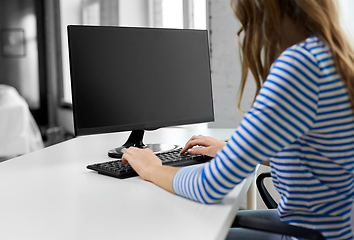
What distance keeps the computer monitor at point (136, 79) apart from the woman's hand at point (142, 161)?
21 centimetres

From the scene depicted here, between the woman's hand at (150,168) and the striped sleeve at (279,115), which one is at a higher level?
the striped sleeve at (279,115)

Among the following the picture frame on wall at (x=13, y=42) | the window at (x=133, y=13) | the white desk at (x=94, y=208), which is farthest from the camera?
the picture frame on wall at (x=13, y=42)

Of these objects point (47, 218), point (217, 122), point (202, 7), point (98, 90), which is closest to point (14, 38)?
point (202, 7)

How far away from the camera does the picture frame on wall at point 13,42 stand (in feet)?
14.9

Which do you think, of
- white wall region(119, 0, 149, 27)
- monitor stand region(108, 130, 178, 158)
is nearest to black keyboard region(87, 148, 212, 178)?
monitor stand region(108, 130, 178, 158)

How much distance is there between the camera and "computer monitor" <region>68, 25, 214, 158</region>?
1.19 meters

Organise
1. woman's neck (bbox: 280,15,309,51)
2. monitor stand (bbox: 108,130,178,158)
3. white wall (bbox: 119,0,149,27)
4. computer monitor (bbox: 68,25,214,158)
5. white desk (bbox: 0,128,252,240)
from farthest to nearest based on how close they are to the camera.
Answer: white wall (bbox: 119,0,149,27) → monitor stand (bbox: 108,130,178,158) → computer monitor (bbox: 68,25,214,158) → woman's neck (bbox: 280,15,309,51) → white desk (bbox: 0,128,252,240)

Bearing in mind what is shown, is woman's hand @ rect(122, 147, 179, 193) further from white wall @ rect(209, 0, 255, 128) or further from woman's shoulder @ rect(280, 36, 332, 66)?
white wall @ rect(209, 0, 255, 128)

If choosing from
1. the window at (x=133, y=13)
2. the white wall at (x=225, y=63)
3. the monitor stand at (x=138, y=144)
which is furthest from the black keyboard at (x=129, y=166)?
the window at (x=133, y=13)

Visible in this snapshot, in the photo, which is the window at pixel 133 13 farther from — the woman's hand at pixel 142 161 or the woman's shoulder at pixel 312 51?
the woman's shoulder at pixel 312 51

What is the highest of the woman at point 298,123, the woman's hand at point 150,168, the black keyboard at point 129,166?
the woman at point 298,123

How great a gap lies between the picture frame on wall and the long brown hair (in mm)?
4286

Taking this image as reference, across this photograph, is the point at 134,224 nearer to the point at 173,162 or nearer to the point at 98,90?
the point at 173,162

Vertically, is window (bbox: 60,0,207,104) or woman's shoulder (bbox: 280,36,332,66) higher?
window (bbox: 60,0,207,104)
